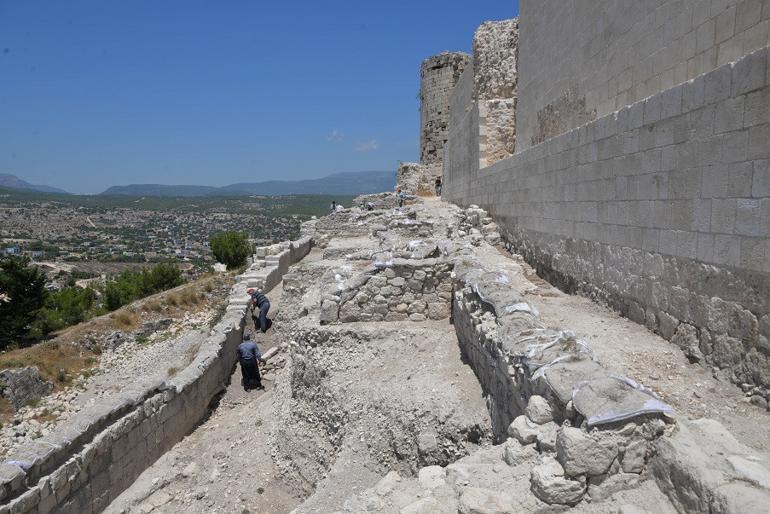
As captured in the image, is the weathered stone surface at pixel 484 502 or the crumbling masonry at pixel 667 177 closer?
the weathered stone surface at pixel 484 502

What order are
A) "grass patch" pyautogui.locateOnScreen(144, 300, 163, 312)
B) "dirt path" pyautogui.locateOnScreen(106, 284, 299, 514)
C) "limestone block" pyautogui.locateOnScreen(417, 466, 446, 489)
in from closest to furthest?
1. "limestone block" pyautogui.locateOnScreen(417, 466, 446, 489)
2. "dirt path" pyautogui.locateOnScreen(106, 284, 299, 514)
3. "grass patch" pyautogui.locateOnScreen(144, 300, 163, 312)

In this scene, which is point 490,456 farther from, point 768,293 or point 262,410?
point 262,410

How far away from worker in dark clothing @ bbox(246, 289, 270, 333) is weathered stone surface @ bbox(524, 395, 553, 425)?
8.88 meters

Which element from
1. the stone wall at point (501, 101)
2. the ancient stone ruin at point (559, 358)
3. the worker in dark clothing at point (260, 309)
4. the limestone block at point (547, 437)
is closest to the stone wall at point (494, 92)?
the stone wall at point (501, 101)

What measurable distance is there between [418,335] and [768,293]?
11.8 feet

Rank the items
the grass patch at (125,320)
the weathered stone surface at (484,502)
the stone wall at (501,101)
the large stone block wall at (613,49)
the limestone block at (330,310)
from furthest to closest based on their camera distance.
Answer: the grass patch at (125,320) < the stone wall at (501,101) < the limestone block at (330,310) < the large stone block wall at (613,49) < the weathered stone surface at (484,502)

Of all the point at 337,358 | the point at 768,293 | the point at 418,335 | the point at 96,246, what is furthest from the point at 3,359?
the point at 96,246

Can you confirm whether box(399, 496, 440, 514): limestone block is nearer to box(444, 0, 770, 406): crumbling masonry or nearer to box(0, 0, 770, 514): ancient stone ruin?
box(0, 0, 770, 514): ancient stone ruin

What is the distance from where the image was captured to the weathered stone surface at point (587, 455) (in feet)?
8.07

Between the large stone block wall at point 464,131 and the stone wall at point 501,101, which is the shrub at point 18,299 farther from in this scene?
the stone wall at point 501,101

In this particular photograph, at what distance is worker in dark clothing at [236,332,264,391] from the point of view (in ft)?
29.6

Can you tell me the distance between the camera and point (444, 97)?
27047mm

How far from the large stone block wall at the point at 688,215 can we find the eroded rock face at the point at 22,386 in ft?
39.6

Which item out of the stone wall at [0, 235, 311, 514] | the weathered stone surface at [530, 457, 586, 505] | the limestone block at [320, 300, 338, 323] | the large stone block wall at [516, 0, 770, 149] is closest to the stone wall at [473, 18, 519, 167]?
the large stone block wall at [516, 0, 770, 149]
